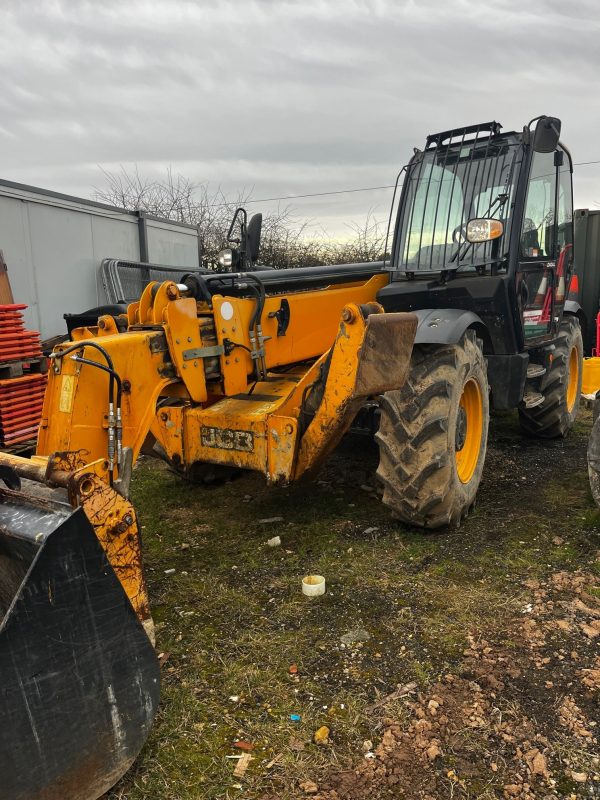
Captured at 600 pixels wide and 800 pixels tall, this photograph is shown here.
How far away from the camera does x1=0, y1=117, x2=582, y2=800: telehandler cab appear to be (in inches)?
82.9

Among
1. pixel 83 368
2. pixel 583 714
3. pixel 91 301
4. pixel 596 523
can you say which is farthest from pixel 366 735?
pixel 91 301

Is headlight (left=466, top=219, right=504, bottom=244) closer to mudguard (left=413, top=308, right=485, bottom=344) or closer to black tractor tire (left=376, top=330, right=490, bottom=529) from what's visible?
mudguard (left=413, top=308, right=485, bottom=344)

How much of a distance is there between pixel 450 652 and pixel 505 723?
1.61 ft

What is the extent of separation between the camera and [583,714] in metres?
2.58

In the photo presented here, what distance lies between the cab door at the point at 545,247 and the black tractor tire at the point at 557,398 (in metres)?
0.30

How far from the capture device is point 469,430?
4762 millimetres

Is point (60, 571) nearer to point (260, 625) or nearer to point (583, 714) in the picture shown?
point (260, 625)

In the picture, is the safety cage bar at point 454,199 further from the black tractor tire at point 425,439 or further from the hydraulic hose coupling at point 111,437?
the hydraulic hose coupling at point 111,437

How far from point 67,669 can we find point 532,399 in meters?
4.86

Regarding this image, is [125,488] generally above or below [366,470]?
above

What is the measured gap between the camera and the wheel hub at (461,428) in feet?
14.5

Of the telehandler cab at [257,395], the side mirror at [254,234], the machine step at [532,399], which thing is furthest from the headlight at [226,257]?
the machine step at [532,399]

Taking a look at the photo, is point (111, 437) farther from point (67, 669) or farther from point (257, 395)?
point (257, 395)

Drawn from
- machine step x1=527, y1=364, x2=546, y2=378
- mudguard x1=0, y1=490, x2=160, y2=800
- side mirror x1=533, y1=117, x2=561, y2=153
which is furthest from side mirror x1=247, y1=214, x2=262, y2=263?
mudguard x1=0, y1=490, x2=160, y2=800
